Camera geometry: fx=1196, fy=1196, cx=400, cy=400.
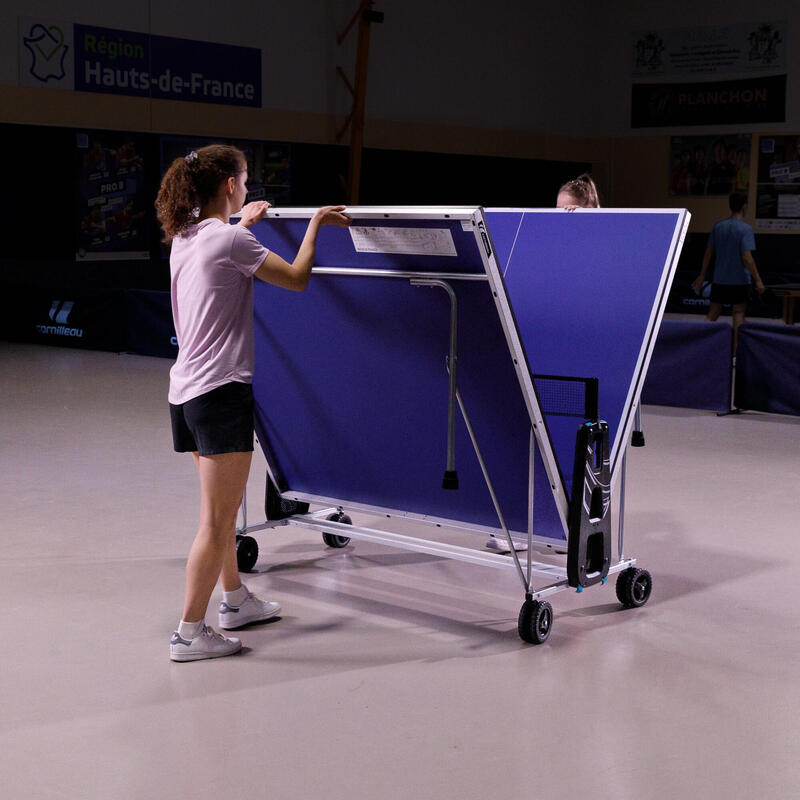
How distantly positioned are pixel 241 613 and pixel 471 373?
1.15 m

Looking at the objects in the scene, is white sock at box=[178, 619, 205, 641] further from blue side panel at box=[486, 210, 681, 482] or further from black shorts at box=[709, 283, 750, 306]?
black shorts at box=[709, 283, 750, 306]

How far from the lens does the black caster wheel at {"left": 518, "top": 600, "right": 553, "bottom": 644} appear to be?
3.95 meters

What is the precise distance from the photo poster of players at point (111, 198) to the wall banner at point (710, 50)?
9.79 meters

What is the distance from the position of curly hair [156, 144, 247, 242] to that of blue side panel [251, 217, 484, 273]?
38 cm

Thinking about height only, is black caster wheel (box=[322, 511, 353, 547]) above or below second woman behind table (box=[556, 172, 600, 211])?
below

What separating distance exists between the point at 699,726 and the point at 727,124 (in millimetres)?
18262

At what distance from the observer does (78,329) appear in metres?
13.1

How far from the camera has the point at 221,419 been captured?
3.72 metres

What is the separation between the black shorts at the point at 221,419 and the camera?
12.2 ft

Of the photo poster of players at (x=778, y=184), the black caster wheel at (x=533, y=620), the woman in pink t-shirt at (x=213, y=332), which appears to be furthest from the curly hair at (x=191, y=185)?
the photo poster of players at (x=778, y=184)

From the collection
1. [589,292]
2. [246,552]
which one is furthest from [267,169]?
[589,292]

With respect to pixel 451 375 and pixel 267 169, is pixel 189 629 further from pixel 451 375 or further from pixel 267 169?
pixel 267 169

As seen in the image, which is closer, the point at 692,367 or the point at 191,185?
the point at 191,185

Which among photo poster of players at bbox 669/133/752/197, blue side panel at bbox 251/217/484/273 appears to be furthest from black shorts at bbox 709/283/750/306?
photo poster of players at bbox 669/133/752/197
